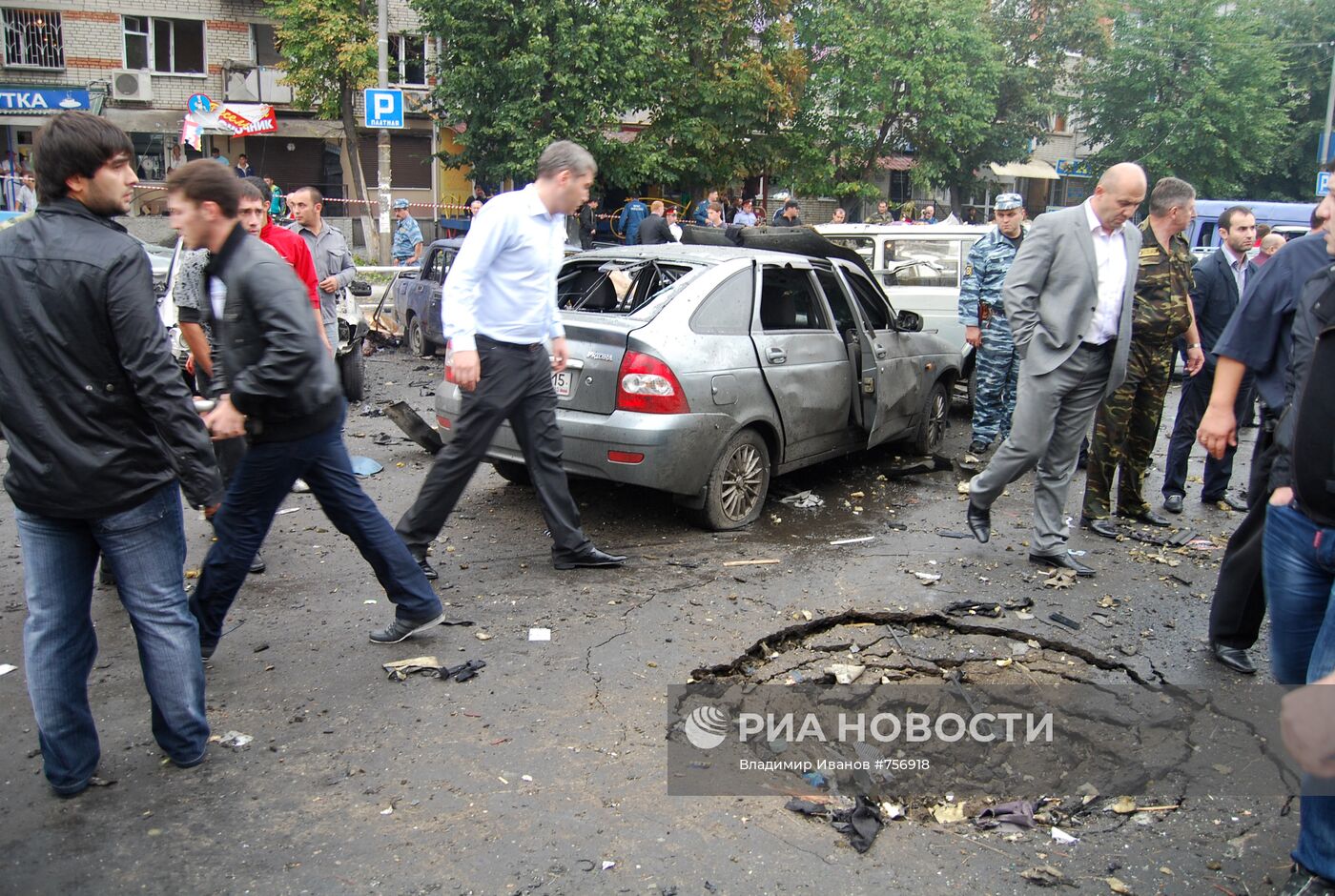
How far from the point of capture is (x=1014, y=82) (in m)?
34.2

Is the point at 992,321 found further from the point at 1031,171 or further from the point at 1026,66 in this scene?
the point at 1031,171

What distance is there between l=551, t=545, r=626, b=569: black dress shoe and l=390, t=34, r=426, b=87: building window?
96.3 feet

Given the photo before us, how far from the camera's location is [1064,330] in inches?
Answer: 224

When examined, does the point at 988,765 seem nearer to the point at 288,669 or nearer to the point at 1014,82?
the point at 288,669

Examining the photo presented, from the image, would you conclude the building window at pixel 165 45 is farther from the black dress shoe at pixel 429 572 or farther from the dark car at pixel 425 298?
the black dress shoe at pixel 429 572

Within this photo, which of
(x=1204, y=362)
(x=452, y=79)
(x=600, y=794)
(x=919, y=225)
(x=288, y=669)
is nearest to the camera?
(x=600, y=794)

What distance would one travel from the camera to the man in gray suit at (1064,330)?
18.7 ft

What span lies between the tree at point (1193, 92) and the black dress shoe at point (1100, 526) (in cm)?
3009

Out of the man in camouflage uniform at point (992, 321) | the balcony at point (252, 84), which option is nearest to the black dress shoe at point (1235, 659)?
the man in camouflage uniform at point (992, 321)

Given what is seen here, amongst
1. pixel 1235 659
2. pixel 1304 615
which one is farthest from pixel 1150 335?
pixel 1304 615

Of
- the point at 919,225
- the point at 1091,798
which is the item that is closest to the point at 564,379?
the point at 1091,798

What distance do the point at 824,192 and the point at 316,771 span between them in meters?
28.9

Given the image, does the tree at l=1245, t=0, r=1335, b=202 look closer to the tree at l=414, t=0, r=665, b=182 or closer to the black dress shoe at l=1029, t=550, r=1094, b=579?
the tree at l=414, t=0, r=665, b=182

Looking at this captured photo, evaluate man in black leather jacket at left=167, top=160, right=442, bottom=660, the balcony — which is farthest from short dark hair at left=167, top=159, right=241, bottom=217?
the balcony
